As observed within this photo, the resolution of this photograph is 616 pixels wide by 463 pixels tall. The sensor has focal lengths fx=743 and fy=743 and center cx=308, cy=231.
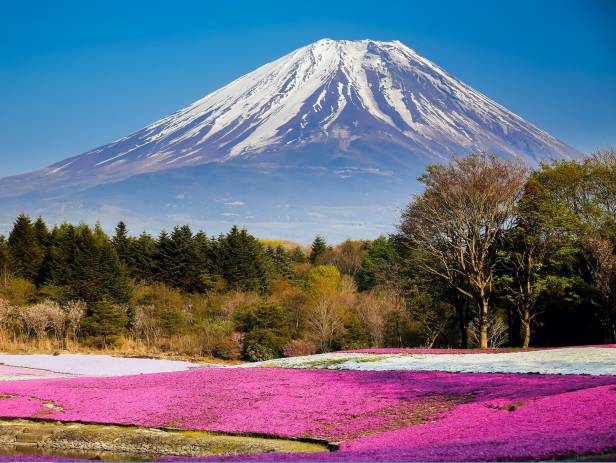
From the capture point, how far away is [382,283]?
306ft

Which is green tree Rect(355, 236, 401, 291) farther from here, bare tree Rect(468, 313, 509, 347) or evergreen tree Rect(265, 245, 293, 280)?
bare tree Rect(468, 313, 509, 347)

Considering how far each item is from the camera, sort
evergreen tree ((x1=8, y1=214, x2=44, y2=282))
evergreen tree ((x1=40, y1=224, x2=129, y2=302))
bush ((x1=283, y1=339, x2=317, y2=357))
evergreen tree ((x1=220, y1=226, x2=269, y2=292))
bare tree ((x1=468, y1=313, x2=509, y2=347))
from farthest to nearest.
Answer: evergreen tree ((x1=220, y1=226, x2=269, y2=292)) → evergreen tree ((x1=8, y1=214, x2=44, y2=282)) → evergreen tree ((x1=40, y1=224, x2=129, y2=302)) → bush ((x1=283, y1=339, x2=317, y2=357)) → bare tree ((x1=468, y1=313, x2=509, y2=347))

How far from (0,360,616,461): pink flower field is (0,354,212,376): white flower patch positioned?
37.0 feet

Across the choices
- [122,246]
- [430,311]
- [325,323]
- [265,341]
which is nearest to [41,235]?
[122,246]

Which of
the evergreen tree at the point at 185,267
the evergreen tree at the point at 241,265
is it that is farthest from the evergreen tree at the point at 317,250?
the evergreen tree at the point at 185,267

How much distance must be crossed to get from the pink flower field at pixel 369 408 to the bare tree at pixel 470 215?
1895cm

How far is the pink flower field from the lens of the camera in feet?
55.7

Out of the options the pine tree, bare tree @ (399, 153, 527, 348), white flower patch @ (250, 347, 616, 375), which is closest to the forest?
bare tree @ (399, 153, 527, 348)

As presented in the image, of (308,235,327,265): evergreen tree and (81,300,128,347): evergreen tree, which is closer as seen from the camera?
(81,300,128,347): evergreen tree

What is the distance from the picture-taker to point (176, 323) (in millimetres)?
73812

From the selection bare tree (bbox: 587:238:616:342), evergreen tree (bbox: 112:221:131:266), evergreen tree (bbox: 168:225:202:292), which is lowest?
bare tree (bbox: 587:238:616:342)

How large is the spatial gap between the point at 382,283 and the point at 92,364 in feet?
158

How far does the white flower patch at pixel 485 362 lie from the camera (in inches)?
1197

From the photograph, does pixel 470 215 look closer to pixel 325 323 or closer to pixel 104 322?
pixel 325 323
